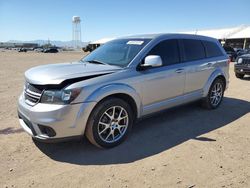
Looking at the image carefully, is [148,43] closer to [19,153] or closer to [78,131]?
[78,131]

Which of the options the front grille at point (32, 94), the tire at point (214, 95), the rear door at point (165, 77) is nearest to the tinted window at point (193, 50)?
the rear door at point (165, 77)

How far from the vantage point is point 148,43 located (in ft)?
14.8

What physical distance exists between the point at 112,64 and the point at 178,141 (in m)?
1.76

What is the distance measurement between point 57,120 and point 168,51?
8.54ft

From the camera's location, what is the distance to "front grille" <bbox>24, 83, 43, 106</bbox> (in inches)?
142

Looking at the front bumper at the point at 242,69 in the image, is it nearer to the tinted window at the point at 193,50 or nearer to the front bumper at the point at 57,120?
the tinted window at the point at 193,50

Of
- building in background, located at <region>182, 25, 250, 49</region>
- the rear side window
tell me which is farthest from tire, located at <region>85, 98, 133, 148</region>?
building in background, located at <region>182, 25, 250, 49</region>

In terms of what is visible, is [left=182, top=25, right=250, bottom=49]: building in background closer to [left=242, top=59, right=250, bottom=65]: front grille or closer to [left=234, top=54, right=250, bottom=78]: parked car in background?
[left=234, top=54, right=250, bottom=78]: parked car in background

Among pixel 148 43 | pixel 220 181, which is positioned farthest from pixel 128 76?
pixel 220 181

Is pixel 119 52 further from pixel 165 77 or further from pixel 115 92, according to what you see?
pixel 115 92

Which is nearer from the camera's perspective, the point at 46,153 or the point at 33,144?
the point at 46,153

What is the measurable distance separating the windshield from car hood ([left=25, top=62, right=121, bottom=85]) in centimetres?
32

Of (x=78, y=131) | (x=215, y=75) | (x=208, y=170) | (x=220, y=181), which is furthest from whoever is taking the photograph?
(x=215, y=75)

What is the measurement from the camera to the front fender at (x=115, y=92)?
11.8ft
